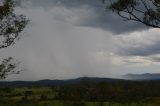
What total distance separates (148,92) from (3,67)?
4641 inches

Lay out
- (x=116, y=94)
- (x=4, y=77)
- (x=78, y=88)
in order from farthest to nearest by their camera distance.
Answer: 1. (x=78, y=88)
2. (x=116, y=94)
3. (x=4, y=77)

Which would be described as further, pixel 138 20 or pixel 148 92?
pixel 148 92

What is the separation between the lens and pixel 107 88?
157 m

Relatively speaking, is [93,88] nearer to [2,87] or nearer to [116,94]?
[116,94]

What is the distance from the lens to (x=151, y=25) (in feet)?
102

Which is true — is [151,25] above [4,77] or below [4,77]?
above

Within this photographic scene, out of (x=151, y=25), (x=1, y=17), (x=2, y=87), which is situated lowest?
(x=2, y=87)

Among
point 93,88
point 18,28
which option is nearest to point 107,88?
point 93,88

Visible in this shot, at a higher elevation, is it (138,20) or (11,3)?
(11,3)

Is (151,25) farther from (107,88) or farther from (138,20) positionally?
(107,88)

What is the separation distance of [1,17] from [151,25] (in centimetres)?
1536

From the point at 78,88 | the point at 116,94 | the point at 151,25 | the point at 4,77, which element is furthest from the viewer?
the point at 78,88

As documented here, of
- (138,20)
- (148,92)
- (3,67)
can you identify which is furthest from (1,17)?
(148,92)

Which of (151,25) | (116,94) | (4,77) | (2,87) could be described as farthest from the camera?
(116,94)
